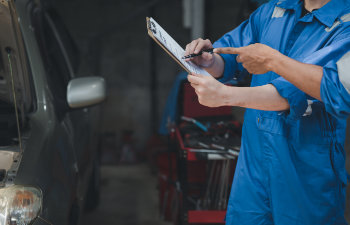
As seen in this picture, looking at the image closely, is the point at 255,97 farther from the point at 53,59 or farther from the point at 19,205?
the point at 53,59

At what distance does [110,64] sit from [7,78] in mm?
3697

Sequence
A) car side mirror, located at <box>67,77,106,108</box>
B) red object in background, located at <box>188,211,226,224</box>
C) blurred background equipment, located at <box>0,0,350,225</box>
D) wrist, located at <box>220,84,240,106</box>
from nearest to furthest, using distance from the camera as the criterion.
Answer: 1. wrist, located at <box>220,84,240,106</box>
2. blurred background equipment, located at <box>0,0,350,225</box>
3. car side mirror, located at <box>67,77,106,108</box>
4. red object in background, located at <box>188,211,226,224</box>

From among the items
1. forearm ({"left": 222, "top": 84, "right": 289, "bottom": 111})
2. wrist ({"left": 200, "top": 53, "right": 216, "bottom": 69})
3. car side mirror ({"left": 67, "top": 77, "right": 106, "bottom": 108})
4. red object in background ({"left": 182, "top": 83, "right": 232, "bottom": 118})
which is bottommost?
red object in background ({"left": 182, "top": 83, "right": 232, "bottom": 118})

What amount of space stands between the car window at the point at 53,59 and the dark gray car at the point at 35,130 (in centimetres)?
1

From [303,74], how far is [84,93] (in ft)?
4.13

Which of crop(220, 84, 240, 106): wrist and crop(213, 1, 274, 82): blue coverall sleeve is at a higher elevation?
crop(213, 1, 274, 82): blue coverall sleeve

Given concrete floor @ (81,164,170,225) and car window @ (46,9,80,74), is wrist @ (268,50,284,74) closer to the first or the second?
car window @ (46,9,80,74)

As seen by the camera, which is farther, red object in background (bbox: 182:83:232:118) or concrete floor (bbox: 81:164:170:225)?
concrete floor (bbox: 81:164:170:225)

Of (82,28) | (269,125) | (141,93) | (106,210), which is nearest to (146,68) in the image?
(141,93)

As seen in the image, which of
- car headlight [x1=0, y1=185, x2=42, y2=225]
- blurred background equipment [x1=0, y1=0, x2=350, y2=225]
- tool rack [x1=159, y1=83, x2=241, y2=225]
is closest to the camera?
car headlight [x1=0, y1=185, x2=42, y2=225]

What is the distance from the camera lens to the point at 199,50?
4.99 ft

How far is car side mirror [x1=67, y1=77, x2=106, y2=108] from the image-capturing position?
2033mm

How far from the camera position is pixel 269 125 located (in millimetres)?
1385

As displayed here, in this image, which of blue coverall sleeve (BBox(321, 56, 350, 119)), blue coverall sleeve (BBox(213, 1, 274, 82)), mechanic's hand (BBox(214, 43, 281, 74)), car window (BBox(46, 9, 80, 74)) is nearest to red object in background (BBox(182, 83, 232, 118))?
car window (BBox(46, 9, 80, 74))
